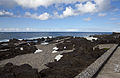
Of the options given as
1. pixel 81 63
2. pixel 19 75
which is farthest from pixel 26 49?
pixel 19 75

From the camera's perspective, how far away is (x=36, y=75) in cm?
670

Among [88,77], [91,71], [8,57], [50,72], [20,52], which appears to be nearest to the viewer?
[88,77]

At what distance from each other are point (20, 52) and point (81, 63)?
41.4 ft

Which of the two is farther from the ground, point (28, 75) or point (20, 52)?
point (28, 75)

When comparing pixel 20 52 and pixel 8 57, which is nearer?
pixel 8 57

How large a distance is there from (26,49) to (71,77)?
15594mm

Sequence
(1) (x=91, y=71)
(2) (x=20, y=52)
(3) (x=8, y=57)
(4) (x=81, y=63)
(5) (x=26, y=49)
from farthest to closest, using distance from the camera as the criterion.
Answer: (5) (x=26, y=49) → (2) (x=20, y=52) → (3) (x=8, y=57) → (4) (x=81, y=63) → (1) (x=91, y=71)

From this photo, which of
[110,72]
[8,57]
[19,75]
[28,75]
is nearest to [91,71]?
[110,72]

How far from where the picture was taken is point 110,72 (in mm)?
6973

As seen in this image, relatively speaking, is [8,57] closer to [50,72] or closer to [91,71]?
[50,72]

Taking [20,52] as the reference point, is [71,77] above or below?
above

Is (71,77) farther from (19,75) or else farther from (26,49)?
(26,49)

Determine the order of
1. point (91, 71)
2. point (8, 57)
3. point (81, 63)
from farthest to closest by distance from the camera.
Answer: point (8, 57)
point (81, 63)
point (91, 71)

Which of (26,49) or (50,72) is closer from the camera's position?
(50,72)
